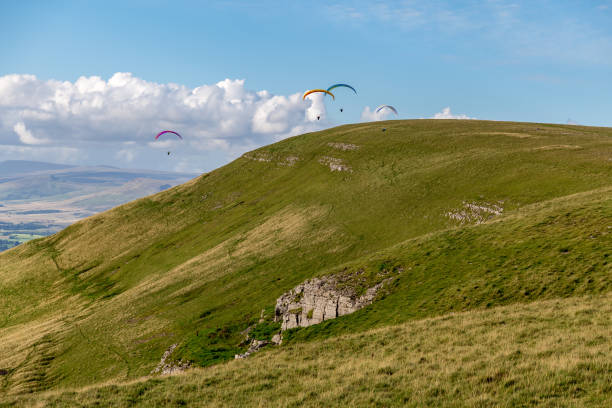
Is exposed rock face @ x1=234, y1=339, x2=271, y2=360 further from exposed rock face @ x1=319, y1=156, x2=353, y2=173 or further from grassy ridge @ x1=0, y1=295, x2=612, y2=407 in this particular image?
exposed rock face @ x1=319, y1=156, x2=353, y2=173

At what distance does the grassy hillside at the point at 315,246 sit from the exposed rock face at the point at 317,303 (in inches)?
52.9

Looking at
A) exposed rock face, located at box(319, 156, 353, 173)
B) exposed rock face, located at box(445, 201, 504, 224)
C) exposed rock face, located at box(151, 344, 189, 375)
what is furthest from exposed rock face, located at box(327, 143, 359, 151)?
exposed rock face, located at box(151, 344, 189, 375)

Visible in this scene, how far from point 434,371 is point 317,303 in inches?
776

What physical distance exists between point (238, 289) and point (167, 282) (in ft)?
55.0

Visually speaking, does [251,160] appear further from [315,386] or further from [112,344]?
[315,386]

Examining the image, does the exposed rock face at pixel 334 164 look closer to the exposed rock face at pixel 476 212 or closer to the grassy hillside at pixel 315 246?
the grassy hillside at pixel 315 246

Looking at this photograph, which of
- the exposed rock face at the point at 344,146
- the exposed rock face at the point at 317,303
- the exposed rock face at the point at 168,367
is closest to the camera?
the exposed rock face at the point at 317,303

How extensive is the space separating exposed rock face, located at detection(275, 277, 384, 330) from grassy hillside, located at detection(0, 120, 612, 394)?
4.41 ft

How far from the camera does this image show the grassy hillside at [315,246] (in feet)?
105

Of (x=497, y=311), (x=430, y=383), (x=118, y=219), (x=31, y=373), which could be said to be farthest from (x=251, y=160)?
(x=430, y=383)

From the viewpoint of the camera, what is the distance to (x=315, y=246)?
55.4 m

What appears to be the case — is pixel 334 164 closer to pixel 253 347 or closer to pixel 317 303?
pixel 317 303

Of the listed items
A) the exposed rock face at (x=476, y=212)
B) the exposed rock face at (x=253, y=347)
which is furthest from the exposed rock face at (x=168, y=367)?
the exposed rock face at (x=476, y=212)

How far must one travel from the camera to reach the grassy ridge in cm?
A: 1451
